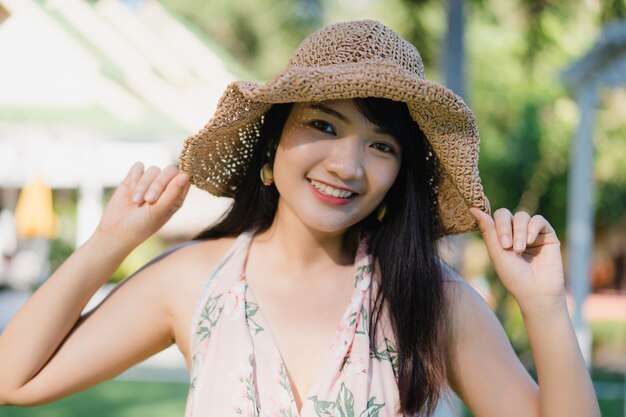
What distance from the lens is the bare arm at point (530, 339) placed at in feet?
6.02

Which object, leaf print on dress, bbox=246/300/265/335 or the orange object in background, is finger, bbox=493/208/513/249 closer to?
leaf print on dress, bbox=246/300/265/335

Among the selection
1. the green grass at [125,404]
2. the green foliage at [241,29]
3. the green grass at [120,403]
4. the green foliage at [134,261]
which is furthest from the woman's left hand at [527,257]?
the green foliage at [241,29]

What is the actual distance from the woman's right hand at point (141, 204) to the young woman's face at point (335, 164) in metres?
0.32

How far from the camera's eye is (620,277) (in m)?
20.1

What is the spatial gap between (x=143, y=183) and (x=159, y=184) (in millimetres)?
41

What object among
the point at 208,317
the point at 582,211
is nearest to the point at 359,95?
the point at 208,317

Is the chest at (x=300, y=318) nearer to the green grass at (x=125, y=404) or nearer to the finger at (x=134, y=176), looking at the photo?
the finger at (x=134, y=176)

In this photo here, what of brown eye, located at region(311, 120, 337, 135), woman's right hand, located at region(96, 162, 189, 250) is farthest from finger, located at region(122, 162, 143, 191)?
brown eye, located at region(311, 120, 337, 135)

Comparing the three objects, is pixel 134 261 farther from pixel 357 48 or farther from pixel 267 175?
pixel 357 48

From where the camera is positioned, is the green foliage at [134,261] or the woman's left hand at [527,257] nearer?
the woman's left hand at [527,257]

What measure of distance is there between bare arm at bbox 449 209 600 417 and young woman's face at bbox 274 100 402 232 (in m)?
0.27

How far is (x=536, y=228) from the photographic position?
1.87 meters

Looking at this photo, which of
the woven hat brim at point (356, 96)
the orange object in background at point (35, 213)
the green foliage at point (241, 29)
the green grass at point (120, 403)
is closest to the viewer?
the woven hat brim at point (356, 96)

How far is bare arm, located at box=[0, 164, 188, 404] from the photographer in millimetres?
1957
